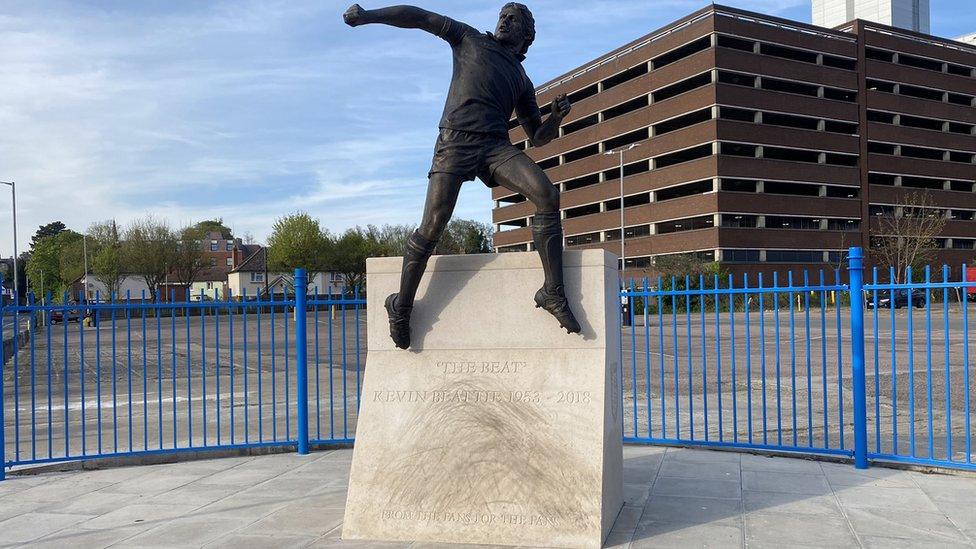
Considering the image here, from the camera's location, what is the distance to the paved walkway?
16.6 feet

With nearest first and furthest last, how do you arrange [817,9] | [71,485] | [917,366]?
1. [71,485]
2. [917,366]
3. [817,9]

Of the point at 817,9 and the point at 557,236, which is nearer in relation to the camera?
the point at 557,236

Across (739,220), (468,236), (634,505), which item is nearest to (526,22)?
(634,505)

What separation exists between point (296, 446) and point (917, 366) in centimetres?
1323

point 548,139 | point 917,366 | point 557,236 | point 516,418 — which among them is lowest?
point 917,366

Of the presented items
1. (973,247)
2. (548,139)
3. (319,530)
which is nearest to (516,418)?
(319,530)

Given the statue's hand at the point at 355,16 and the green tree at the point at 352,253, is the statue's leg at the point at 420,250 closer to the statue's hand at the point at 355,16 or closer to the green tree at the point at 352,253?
the statue's hand at the point at 355,16

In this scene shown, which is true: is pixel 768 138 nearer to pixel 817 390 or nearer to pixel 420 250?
pixel 817 390

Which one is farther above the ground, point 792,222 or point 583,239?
point 792,222

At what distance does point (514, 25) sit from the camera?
5578 millimetres

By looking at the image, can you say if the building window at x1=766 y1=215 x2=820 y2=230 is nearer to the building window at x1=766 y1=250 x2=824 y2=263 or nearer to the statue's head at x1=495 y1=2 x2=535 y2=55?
the building window at x1=766 y1=250 x2=824 y2=263

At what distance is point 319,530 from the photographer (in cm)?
536

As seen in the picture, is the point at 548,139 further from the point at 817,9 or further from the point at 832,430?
the point at 817,9

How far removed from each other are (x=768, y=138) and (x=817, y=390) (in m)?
44.1
